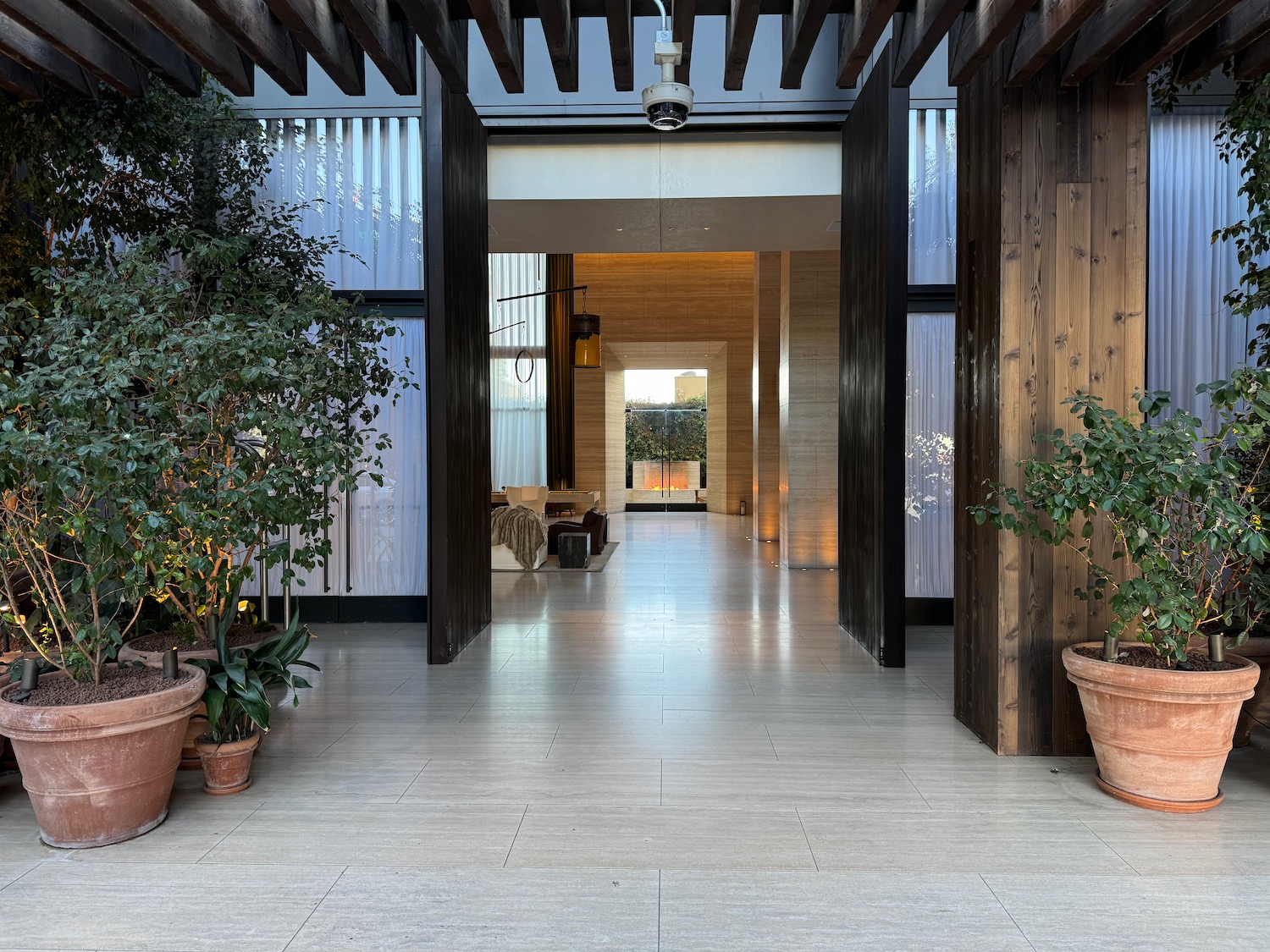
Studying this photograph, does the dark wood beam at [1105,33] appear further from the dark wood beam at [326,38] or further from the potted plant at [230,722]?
the potted plant at [230,722]

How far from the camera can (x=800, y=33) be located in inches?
146

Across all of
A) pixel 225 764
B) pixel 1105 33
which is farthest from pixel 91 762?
pixel 1105 33

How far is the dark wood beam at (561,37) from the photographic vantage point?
353 centimetres

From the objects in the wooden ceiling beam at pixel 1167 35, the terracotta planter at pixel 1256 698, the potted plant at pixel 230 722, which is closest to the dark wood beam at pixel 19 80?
the potted plant at pixel 230 722

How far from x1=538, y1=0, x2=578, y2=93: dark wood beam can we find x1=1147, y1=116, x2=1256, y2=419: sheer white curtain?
186 inches

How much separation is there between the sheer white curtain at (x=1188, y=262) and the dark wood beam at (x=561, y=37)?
472 centimetres

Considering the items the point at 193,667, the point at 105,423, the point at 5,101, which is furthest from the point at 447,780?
the point at 5,101

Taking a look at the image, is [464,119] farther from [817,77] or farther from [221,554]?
[221,554]

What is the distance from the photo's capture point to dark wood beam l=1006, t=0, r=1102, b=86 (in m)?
2.91

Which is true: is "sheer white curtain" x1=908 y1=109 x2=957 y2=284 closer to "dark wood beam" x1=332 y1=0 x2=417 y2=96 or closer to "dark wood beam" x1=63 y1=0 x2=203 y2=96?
"dark wood beam" x1=332 y1=0 x2=417 y2=96

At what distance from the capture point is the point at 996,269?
143 inches

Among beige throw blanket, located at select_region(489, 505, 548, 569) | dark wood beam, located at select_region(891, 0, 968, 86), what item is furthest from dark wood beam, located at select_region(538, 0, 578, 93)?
beige throw blanket, located at select_region(489, 505, 548, 569)

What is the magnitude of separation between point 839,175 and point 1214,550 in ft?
14.3

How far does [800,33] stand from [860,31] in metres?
0.29
